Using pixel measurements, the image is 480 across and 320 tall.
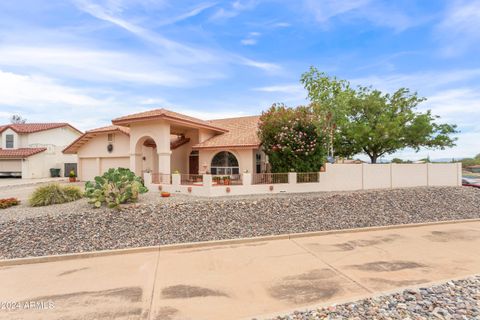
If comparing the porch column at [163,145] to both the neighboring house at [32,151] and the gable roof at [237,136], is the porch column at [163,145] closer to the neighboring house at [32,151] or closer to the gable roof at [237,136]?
the gable roof at [237,136]

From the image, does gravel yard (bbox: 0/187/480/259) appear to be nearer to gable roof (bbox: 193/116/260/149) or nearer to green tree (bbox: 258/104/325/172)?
green tree (bbox: 258/104/325/172)

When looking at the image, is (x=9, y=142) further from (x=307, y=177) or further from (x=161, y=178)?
(x=307, y=177)

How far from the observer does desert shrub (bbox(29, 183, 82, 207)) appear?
1069 cm

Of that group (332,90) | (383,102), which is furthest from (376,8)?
(383,102)

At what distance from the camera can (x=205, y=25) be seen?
11430 millimetres

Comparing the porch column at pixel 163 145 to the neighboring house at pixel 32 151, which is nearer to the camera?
the porch column at pixel 163 145

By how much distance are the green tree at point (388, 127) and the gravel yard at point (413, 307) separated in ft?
55.7

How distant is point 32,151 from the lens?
25.3m

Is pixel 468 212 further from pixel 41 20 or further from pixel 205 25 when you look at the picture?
pixel 41 20

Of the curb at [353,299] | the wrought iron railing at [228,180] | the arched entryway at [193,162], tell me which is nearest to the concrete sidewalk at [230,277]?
the curb at [353,299]

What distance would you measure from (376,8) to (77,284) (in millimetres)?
14267

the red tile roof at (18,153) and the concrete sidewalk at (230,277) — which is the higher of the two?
the red tile roof at (18,153)

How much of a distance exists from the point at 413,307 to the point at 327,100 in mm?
15390

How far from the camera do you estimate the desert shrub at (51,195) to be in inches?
421
